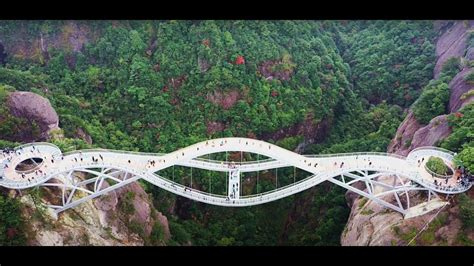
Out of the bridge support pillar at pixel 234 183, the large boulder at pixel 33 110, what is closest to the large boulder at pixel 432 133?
the bridge support pillar at pixel 234 183

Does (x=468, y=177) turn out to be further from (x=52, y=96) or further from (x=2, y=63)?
(x=2, y=63)

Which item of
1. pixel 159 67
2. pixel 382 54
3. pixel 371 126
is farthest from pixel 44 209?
pixel 382 54

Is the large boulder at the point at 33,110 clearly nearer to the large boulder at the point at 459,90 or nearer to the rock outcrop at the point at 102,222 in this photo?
the rock outcrop at the point at 102,222

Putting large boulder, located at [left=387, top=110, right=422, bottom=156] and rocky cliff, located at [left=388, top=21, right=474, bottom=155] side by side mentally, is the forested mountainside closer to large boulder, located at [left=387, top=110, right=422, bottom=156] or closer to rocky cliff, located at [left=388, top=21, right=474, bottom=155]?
rocky cliff, located at [left=388, top=21, right=474, bottom=155]

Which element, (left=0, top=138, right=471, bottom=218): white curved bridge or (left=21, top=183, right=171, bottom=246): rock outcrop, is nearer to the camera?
(left=21, top=183, right=171, bottom=246): rock outcrop

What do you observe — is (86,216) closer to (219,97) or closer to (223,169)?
(223,169)

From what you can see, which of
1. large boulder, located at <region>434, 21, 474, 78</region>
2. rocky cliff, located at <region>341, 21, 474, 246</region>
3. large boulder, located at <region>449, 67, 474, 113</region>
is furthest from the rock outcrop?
large boulder, located at <region>434, 21, 474, 78</region>
